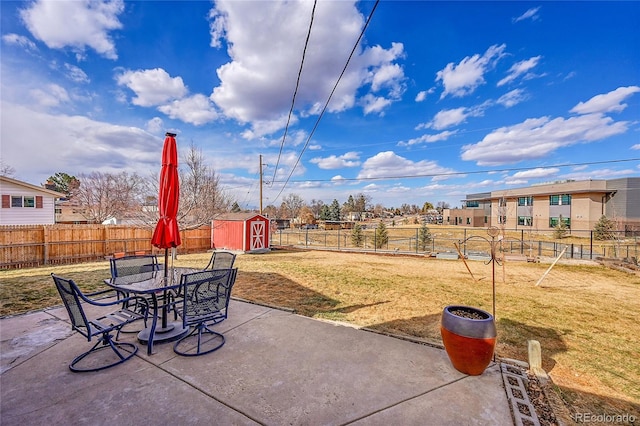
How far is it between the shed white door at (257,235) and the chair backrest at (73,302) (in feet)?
42.5

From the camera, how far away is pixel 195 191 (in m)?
13.3

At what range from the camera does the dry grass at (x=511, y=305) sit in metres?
3.20

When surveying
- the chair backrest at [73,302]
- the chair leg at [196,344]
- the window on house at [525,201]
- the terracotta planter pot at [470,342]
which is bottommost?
the chair leg at [196,344]

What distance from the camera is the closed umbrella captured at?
3.66 m

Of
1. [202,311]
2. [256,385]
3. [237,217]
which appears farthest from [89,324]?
[237,217]

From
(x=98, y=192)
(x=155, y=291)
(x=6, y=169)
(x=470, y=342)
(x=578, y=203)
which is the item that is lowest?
(x=470, y=342)

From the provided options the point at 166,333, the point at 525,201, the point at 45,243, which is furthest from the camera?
the point at 525,201

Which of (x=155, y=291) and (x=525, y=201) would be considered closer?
(x=155, y=291)

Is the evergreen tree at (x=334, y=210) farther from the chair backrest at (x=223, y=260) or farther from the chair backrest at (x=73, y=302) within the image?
the chair backrest at (x=73, y=302)

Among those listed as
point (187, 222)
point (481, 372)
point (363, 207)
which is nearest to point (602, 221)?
point (481, 372)

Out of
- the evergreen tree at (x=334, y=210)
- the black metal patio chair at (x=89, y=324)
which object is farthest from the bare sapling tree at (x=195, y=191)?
the evergreen tree at (x=334, y=210)

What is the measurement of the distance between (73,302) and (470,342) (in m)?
4.18

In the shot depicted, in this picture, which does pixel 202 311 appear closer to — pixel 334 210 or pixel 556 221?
pixel 556 221

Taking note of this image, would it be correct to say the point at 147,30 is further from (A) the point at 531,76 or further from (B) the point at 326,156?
(B) the point at 326,156
